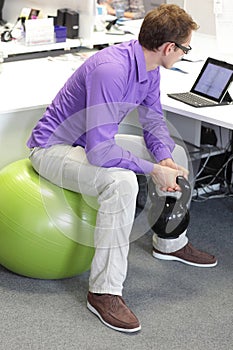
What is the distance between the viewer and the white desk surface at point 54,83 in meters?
2.95

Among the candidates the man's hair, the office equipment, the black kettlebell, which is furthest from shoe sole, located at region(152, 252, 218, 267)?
the office equipment

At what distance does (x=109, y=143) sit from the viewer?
2516mm

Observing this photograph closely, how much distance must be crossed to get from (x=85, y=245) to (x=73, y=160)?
0.32 meters

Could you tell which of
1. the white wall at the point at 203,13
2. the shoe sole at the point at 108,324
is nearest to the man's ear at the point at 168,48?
the shoe sole at the point at 108,324

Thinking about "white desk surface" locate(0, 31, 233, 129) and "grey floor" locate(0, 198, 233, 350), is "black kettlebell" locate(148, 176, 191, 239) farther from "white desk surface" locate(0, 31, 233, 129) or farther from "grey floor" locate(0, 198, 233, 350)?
"white desk surface" locate(0, 31, 233, 129)

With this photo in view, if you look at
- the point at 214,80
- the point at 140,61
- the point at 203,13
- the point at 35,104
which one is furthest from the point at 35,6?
the point at 140,61

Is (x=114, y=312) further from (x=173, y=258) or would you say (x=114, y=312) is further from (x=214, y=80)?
(x=214, y=80)

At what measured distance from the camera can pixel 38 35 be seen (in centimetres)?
380

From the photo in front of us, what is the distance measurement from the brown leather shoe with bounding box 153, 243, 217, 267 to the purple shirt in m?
0.41

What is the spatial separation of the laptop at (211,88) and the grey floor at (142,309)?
0.62m

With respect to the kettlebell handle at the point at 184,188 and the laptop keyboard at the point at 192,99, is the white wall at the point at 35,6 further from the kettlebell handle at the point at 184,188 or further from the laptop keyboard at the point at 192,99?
the kettlebell handle at the point at 184,188

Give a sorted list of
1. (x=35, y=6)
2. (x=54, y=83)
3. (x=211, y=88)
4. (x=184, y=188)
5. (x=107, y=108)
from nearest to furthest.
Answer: (x=107, y=108)
(x=184, y=188)
(x=211, y=88)
(x=54, y=83)
(x=35, y=6)

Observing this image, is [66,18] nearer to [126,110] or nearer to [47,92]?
[47,92]

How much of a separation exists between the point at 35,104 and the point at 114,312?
0.96 meters
